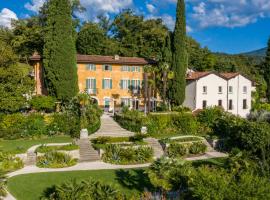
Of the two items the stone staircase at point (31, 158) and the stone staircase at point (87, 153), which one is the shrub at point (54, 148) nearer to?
the stone staircase at point (31, 158)

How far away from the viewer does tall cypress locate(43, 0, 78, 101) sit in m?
39.9

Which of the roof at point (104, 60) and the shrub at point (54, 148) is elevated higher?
the roof at point (104, 60)

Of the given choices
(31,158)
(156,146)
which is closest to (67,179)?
(31,158)

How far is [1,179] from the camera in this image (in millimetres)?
18031

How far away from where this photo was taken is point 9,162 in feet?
79.6

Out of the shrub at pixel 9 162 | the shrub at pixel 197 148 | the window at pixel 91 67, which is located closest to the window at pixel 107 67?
the window at pixel 91 67

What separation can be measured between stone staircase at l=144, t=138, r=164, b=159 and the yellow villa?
16.5 meters

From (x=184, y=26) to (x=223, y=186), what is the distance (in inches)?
1489

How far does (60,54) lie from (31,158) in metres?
16.8

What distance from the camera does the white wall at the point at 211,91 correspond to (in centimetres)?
4962

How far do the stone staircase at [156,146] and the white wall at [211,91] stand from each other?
757 inches

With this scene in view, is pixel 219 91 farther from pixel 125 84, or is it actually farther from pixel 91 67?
pixel 91 67

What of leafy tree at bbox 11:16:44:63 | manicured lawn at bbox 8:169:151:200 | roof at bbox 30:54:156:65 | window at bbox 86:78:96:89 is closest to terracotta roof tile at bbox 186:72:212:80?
roof at bbox 30:54:156:65

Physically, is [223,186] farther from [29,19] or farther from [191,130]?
[29,19]
